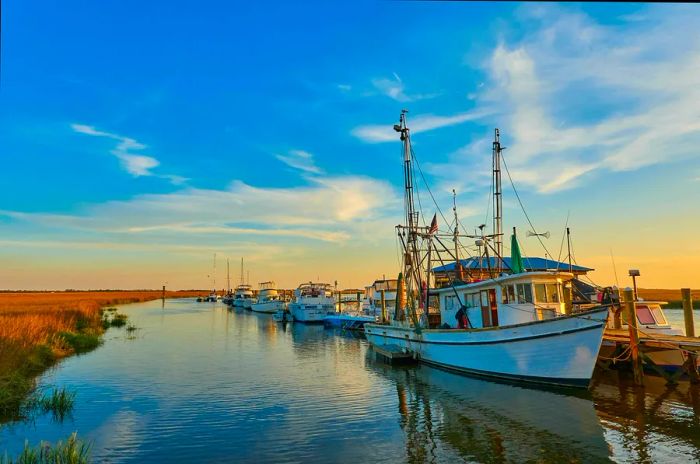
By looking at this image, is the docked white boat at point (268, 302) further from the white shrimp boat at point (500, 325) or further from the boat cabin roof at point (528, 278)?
the boat cabin roof at point (528, 278)

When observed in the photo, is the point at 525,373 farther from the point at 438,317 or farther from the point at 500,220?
the point at 500,220

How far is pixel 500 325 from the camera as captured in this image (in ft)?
84.0

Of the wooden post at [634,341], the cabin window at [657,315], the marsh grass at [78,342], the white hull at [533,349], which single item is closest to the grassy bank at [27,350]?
the marsh grass at [78,342]

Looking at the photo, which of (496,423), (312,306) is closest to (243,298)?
(312,306)

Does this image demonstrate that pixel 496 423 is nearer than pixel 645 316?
Yes

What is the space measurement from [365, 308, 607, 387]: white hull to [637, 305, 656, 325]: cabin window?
33.8 feet

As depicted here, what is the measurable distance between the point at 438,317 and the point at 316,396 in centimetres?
1349

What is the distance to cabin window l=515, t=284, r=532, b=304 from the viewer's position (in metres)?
25.1

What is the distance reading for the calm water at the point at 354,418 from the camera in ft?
48.0

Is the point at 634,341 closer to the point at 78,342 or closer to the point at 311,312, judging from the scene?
the point at 78,342

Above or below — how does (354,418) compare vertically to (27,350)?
below

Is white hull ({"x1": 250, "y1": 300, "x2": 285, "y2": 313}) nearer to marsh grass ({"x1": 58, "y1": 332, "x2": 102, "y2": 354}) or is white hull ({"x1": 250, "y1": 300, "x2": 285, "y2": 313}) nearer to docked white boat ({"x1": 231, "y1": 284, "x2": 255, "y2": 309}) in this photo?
docked white boat ({"x1": 231, "y1": 284, "x2": 255, "y2": 309})

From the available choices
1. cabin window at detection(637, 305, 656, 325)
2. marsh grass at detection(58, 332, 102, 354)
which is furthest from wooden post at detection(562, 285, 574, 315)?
marsh grass at detection(58, 332, 102, 354)

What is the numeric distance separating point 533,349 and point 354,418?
1005 cm
